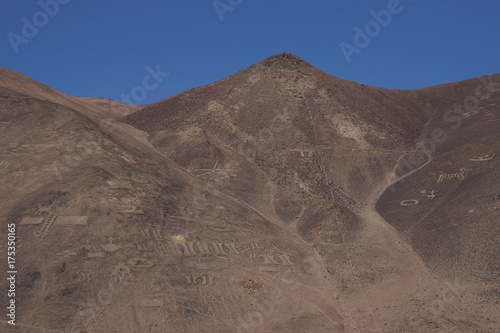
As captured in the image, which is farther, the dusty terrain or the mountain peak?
the mountain peak

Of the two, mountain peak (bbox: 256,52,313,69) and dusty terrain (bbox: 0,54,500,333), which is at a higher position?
mountain peak (bbox: 256,52,313,69)

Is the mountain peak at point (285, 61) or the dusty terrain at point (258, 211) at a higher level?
the mountain peak at point (285, 61)

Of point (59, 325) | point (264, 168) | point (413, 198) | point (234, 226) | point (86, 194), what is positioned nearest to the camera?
point (59, 325)

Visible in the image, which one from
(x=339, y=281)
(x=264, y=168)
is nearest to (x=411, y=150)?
(x=264, y=168)

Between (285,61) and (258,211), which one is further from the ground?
(285,61)

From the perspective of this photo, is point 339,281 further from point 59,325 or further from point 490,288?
point 59,325

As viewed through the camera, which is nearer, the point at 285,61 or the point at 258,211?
the point at 258,211

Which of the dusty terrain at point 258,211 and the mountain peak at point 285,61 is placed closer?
the dusty terrain at point 258,211

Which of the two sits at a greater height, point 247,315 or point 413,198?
point 413,198
